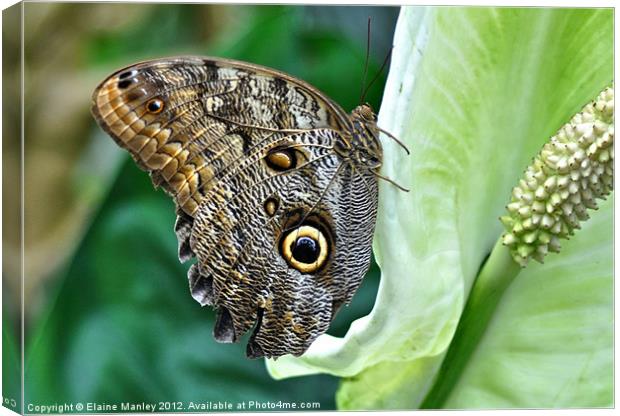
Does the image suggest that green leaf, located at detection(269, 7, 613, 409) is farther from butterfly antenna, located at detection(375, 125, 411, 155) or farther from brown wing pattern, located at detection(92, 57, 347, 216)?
brown wing pattern, located at detection(92, 57, 347, 216)

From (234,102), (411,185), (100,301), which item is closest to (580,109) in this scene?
(411,185)

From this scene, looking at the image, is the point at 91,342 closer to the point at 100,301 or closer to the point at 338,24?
the point at 100,301

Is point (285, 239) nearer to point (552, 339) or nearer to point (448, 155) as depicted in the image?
point (448, 155)

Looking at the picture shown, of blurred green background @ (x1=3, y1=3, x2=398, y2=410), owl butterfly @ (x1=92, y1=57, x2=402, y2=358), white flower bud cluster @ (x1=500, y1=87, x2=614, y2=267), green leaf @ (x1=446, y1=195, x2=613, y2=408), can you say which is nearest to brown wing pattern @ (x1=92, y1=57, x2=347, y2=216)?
owl butterfly @ (x1=92, y1=57, x2=402, y2=358)

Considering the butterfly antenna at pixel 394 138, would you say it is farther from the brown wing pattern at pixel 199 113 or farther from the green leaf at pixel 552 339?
the green leaf at pixel 552 339

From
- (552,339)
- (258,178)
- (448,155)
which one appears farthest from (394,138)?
(552,339)
